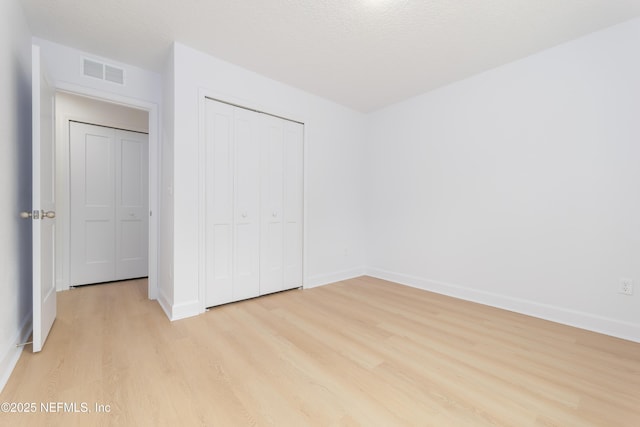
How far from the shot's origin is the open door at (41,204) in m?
1.79

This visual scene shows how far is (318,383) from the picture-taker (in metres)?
1.60

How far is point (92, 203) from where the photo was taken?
3.57m

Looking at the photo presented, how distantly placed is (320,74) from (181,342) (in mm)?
2917

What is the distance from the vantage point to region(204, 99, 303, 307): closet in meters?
2.74

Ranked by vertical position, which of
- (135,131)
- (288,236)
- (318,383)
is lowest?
(318,383)

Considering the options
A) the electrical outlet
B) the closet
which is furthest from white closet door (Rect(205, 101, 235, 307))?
the electrical outlet

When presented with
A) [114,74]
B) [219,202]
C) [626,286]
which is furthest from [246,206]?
[626,286]

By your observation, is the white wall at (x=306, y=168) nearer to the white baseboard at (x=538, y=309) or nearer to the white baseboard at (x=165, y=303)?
the white baseboard at (x=165, y=303)

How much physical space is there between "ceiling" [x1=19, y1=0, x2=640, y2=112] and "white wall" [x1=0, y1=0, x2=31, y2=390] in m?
0.43

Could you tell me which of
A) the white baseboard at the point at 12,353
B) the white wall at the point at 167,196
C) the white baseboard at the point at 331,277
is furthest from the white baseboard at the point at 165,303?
the white baseboard at the point at 331,277

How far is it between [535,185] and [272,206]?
272 centimetres

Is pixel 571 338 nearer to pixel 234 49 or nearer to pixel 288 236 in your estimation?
pixel 288 236

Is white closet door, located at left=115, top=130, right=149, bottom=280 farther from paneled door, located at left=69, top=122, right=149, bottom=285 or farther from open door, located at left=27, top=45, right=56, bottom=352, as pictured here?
open door, located at left=27, top=45, right=56, bottom=352

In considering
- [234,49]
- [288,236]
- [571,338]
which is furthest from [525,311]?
[234,49]
